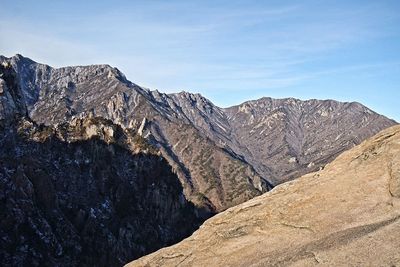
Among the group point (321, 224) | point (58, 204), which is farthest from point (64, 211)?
point (321, 224)

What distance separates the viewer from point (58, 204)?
520 feet

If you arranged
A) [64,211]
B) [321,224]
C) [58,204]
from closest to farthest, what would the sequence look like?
[321,224]
[58,204]
[64,211]

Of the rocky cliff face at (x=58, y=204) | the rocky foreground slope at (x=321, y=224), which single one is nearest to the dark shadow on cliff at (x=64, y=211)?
the rocky cliff face at (x=58, y=204)

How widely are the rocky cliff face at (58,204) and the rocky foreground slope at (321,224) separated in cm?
10876

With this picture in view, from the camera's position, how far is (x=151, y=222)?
19988 centimetres

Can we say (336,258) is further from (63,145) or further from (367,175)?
(63,145)

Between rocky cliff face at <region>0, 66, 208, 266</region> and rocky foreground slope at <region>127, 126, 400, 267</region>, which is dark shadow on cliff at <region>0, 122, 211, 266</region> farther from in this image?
rocky foreground slope at <region>127, 126, 400, 267</region>

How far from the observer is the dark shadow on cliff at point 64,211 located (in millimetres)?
133000

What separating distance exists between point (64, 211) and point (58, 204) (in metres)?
3.51

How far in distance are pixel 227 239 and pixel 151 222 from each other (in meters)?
177

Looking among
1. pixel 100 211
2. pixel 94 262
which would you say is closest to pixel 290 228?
pixel 94 262

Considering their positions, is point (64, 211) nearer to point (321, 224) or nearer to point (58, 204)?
point (58, 204)

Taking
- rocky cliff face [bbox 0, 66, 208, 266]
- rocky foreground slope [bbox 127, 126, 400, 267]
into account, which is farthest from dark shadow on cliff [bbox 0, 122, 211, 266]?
rocky foreground slope [bbox 127, 126, 400, 267]

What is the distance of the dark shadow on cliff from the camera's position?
133m
